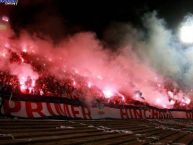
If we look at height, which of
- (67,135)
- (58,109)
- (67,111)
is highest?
(58,109)

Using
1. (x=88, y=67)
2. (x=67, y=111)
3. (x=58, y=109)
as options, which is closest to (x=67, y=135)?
(x=58, y=109)

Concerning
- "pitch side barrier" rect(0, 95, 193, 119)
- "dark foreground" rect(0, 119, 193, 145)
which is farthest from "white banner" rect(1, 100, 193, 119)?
"dark foreground" rect(0, 119, 193, 145)

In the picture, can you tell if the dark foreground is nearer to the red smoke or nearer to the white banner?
the white banner

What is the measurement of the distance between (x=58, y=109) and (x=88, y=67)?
80.2 ft

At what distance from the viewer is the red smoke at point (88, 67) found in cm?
3534

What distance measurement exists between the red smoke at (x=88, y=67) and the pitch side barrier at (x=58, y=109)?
737 cm

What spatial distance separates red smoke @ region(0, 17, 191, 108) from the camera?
35.3 m

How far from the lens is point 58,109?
19062mm

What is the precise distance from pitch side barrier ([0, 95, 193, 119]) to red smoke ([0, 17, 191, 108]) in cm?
737

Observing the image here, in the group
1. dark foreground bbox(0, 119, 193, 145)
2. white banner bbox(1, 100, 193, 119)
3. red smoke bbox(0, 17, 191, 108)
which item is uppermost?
red smoke bbox(0, 17, 191, 108)

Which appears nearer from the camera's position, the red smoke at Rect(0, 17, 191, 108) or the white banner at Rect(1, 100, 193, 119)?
the white banner at Rect(1, 100, 193, 119)

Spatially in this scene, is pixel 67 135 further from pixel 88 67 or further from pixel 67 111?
pixel 88 67

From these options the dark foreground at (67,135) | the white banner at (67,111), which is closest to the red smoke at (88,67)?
the white banner at (67,111)

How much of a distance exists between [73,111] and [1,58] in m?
17.5
